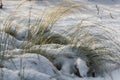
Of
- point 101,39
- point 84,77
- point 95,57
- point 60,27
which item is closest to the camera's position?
point 84,77

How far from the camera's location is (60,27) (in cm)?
375

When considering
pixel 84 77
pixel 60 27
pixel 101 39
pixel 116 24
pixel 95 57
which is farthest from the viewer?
pixel 116 24

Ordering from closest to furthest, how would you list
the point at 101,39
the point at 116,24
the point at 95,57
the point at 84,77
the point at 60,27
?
1. the point at 84,77
2. the point at 95,57
3. the point at 101,39
4. the point at 60,27
5. the point at 116,24

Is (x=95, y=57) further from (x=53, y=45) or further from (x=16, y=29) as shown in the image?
(x=16, y=29)

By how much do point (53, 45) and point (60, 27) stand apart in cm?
70

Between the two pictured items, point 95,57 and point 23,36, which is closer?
point 95,57

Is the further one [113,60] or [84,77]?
[113,60]

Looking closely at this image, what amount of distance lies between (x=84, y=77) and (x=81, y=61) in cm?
13

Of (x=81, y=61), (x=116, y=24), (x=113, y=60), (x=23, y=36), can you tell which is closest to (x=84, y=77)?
(x=81, y=61)

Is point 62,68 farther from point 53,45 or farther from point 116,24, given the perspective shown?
point 116,24

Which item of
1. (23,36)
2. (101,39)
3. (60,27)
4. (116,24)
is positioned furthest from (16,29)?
(116,24)

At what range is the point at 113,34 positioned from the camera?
3.78 metres

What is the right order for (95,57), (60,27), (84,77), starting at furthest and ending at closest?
(60,27) < (95,57) < (84,77)

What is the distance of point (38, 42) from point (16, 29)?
524 millimetres
